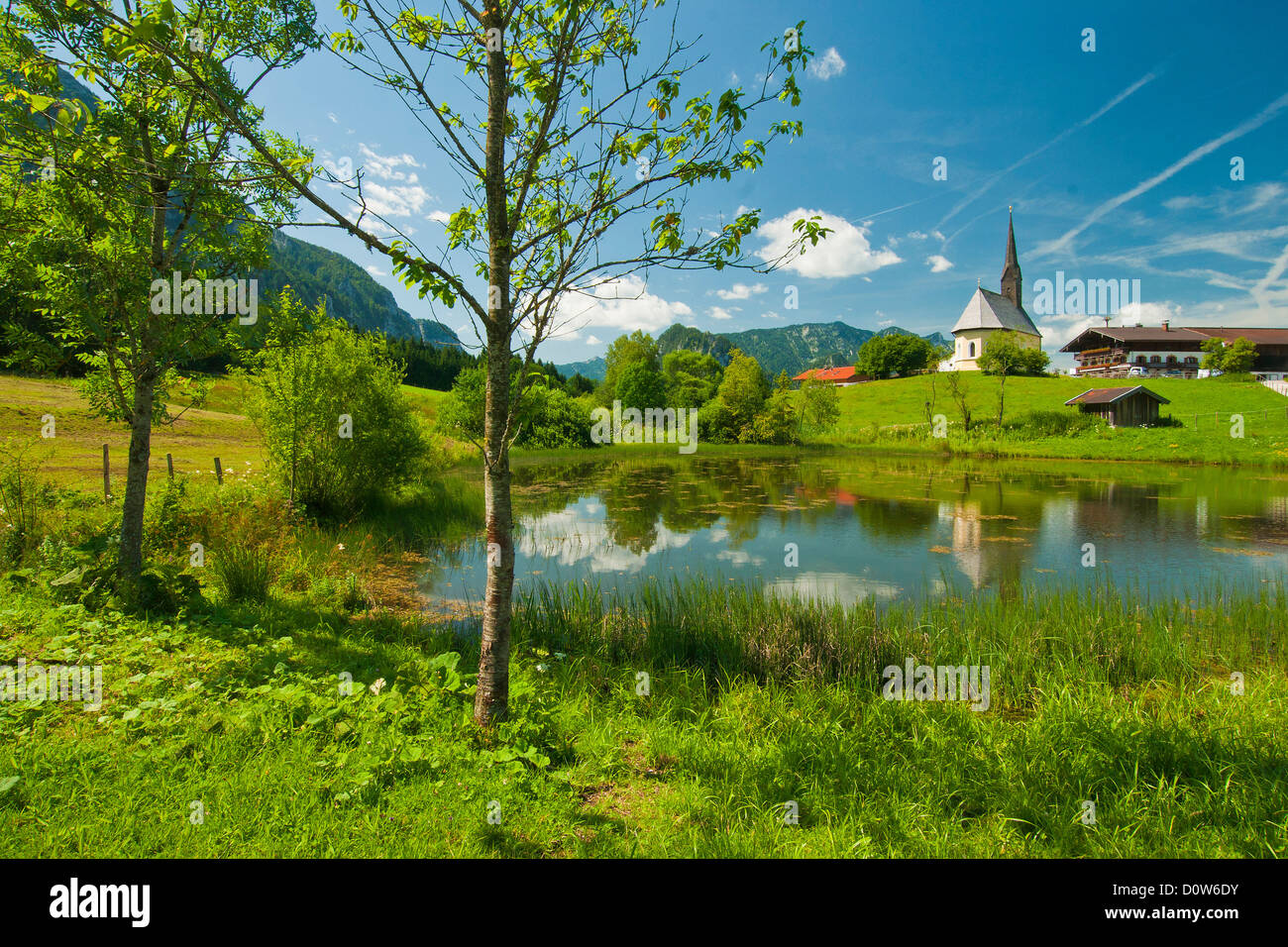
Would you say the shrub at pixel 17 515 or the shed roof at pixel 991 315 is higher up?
the shed roof at pixel 991 315

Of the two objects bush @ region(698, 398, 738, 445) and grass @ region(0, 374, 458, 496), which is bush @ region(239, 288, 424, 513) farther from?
bush @ region(698, 398, 738, 445)

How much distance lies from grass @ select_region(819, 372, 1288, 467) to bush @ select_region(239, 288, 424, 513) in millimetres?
40680

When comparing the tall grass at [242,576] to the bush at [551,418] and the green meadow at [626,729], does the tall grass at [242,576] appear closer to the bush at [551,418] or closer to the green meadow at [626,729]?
the green meadow at [626,729]

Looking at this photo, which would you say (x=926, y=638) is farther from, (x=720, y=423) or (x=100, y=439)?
(x=720, y=423)

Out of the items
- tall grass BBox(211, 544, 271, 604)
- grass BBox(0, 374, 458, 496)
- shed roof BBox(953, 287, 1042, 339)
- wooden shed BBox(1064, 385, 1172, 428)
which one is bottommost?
tall grass BBox(211, 544, 271, 604)

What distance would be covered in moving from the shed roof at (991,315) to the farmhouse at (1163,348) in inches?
484

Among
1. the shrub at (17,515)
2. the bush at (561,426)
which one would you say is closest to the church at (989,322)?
the bush at (561,426)

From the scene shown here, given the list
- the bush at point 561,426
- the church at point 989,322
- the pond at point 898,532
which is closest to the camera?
the pond at point 898,532

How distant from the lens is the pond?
11250 mm

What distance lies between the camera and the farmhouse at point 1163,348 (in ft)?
265

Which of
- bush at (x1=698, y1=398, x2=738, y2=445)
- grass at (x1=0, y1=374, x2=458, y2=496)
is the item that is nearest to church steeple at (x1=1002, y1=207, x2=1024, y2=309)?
bush at (x1=698, y1=398, x2=738, y2=445)

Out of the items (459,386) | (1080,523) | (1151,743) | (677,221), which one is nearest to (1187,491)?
(1080,523)

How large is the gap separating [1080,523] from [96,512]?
83.4 feet
